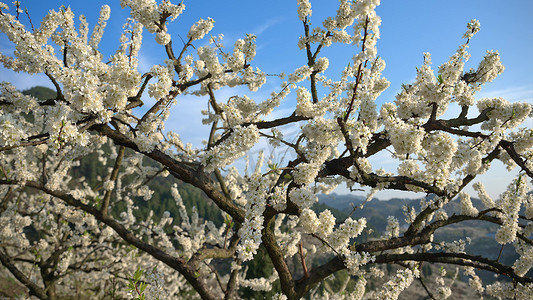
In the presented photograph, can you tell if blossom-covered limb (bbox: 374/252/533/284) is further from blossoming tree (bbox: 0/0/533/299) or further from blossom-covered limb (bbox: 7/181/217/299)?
blossom-covered limb (bbox: 7/181/217/299)

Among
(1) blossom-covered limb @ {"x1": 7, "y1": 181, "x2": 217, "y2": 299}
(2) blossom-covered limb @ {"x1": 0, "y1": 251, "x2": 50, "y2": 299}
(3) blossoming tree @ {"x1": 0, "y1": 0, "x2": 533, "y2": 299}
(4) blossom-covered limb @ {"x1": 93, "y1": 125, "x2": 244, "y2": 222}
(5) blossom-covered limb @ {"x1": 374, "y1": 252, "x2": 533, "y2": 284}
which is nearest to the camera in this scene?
(3) blossoming tree @ {"x1": 0, "y1": 0, "x2": 533, "y2": 299}

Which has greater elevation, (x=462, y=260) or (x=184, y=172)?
(x=184, y=172)

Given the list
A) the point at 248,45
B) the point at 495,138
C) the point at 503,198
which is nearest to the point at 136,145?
the point at 248,45

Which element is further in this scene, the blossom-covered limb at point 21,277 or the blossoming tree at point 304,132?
the blossom-covered limb at point 21,277

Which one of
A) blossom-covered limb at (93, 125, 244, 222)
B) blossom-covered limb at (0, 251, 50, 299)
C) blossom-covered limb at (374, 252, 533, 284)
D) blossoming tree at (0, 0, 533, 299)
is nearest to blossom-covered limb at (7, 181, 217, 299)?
blossoming tree at (0, 0, 533, 299)

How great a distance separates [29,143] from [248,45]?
4.03 meters

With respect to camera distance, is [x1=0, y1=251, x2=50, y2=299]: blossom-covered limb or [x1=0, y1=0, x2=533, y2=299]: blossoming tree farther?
[x1=0, y1=251, x2=50, y2=299]: blossom-covered limb

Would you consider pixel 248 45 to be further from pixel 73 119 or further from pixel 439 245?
pixel 439 245

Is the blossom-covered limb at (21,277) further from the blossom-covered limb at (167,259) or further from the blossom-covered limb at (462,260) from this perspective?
the blossom-covered limb at (462,260)

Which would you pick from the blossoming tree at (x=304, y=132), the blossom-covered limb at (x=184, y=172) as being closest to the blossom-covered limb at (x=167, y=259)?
the blossoming tree at (x=304, y=132)

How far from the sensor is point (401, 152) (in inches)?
133

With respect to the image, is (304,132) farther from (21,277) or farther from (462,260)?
(21,277)

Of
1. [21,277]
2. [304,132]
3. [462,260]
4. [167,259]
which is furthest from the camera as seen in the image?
[21,277]

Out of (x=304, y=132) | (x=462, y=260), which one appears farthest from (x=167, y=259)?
(x=462, y=260)
